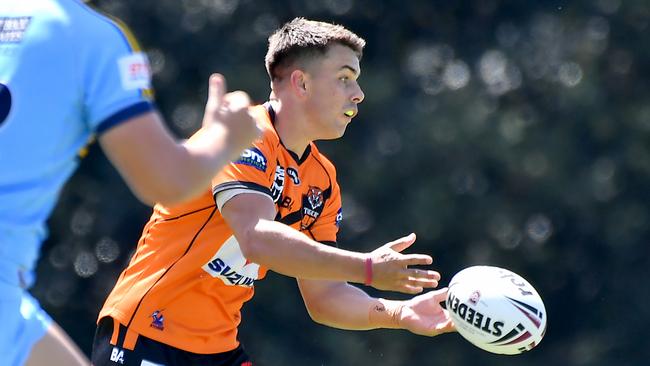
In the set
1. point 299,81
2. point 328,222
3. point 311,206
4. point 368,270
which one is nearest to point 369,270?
point 368,270

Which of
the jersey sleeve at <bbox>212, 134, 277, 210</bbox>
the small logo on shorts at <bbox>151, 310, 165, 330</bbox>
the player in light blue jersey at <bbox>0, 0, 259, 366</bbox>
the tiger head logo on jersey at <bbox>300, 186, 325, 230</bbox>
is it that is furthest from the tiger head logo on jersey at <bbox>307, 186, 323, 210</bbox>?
the player in light blue jersey at <bbox>0, 0, 259, 366</bbox>

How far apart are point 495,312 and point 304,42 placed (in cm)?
123

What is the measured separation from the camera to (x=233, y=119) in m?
2.62

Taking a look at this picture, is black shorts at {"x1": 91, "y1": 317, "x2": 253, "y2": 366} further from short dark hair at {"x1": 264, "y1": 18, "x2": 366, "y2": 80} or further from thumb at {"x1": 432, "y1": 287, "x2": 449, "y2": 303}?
short dark hair at {"x1": 264, "y1": 18, "x2": 366, "y2": 80}

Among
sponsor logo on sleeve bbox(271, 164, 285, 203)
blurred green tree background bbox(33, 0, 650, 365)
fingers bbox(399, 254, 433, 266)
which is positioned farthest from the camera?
blurred green tree background bbox(33, 0, 650, 365)

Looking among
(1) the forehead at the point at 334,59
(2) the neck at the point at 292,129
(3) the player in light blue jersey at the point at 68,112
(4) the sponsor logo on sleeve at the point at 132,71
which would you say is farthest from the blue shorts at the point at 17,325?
(1) the forehead at the point at 334,59

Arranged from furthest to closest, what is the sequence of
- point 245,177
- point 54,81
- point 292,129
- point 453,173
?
1. point 453,173
2. point 292,129
3. point 245,177
4. point 54,81

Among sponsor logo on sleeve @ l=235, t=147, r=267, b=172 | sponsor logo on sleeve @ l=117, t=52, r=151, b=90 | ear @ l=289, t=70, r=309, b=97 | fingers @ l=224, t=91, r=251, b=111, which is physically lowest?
sponsor logo on sleeve @ l=235, t=147, r=267, b=172

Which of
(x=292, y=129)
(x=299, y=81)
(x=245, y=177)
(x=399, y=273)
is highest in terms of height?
(x=299, y=81)

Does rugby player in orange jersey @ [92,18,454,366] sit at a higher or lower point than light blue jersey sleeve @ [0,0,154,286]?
lower

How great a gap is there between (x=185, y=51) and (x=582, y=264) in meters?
3.21

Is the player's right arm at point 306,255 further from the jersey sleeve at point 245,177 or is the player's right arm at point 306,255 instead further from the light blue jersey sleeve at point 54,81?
the light blue jersey sleeve at point 54,81

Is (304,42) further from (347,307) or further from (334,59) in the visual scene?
(347,307)

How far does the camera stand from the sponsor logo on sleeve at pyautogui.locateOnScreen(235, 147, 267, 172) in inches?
156
